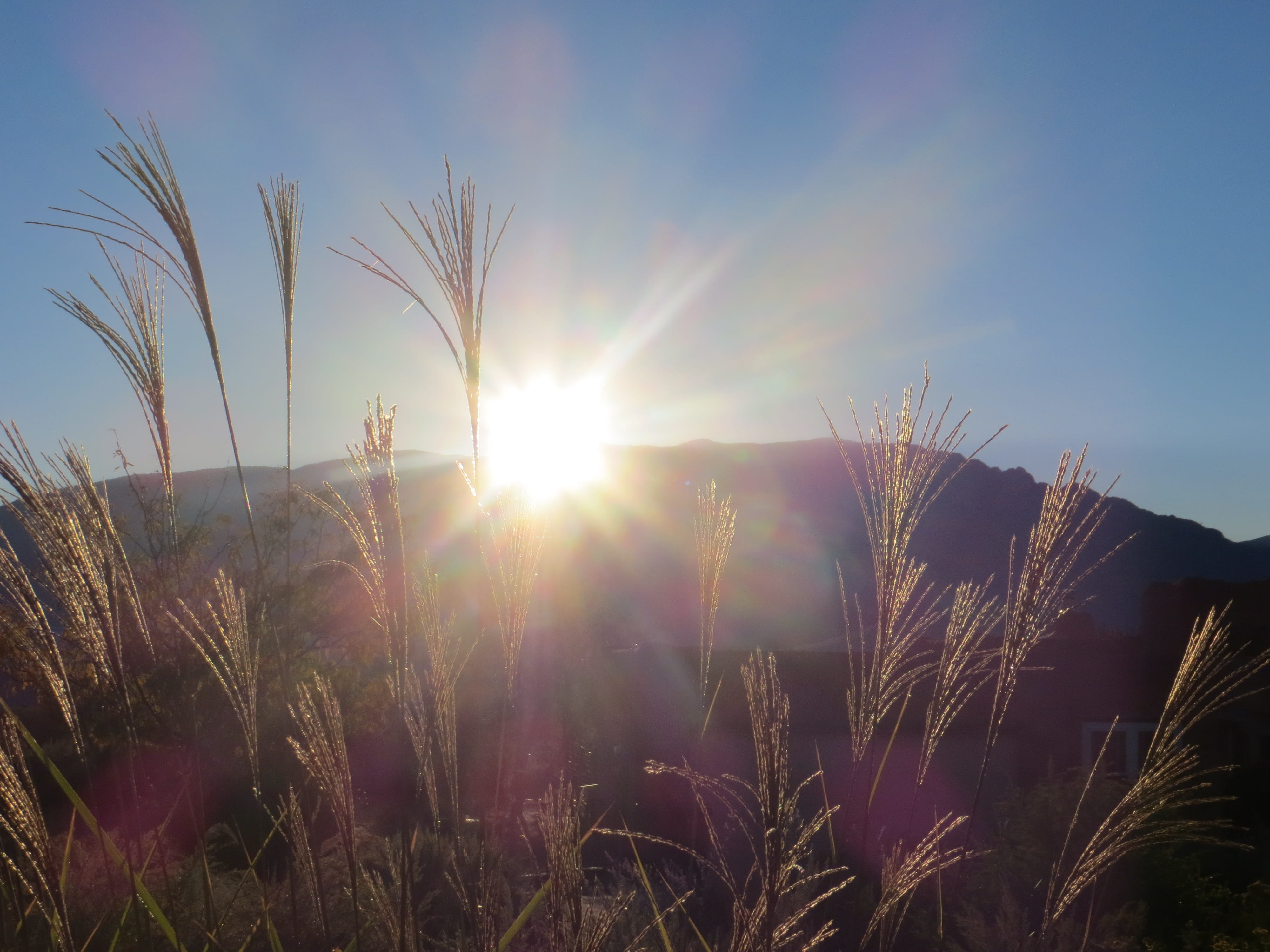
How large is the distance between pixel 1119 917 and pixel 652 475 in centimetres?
6594

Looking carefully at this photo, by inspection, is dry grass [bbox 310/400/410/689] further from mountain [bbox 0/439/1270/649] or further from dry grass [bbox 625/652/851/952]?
mountain [bbox 0/439/1270/649]

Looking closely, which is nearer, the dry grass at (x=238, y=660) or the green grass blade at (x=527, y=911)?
the green grass blade at (x=527, y=911)

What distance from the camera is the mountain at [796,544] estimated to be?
49.5m

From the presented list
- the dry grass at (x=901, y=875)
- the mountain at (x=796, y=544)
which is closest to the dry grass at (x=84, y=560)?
the dry grass at (x=901, y=875)

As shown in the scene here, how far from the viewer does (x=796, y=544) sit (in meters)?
67.0

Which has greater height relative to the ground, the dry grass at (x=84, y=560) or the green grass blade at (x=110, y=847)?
the dry grass at (x=84, y=560)

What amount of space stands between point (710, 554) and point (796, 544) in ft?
219

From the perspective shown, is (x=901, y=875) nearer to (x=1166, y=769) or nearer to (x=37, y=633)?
(x=1166, y=769)

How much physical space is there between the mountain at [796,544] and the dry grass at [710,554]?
27.2 metres

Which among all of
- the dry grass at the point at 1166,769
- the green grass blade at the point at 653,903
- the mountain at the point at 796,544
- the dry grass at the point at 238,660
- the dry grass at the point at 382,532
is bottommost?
the mountain at the point at 796,544

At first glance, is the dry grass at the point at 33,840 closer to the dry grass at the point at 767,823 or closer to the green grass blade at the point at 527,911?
the green grass blade at the point at 527,911

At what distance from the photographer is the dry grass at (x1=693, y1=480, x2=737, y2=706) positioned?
1.77m

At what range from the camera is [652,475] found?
231ft

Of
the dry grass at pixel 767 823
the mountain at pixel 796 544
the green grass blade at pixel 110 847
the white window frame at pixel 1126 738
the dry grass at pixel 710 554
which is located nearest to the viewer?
the dry grass at pixel 767 823
